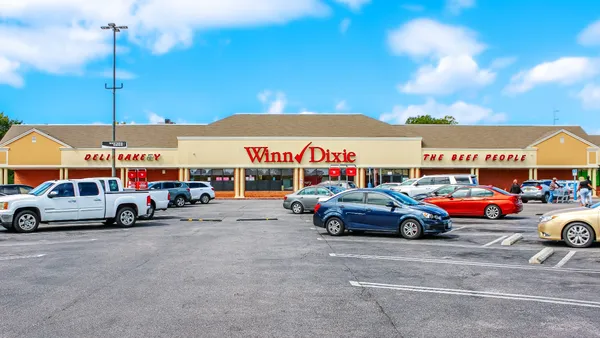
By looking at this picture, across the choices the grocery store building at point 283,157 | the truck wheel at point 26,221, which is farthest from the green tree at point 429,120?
the truck wheel at point 26,221

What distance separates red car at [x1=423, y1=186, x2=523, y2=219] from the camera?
944 inches

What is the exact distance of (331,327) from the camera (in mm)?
6914

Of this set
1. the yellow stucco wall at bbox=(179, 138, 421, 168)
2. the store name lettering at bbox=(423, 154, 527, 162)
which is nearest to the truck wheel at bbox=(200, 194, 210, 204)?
the yellow stucco wall at bbox=(179, 138, 421, 168)

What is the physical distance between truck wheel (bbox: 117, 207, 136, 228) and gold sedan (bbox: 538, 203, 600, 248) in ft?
46.9

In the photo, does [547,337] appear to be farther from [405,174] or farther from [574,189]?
[405,174]

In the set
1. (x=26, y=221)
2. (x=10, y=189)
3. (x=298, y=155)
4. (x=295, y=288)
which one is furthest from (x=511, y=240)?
(x=298, y=155)

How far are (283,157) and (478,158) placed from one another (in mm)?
19033

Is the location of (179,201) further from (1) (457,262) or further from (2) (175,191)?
(1) (457,262)

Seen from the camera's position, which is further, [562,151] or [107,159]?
[562,151]

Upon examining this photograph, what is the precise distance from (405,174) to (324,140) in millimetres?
8570

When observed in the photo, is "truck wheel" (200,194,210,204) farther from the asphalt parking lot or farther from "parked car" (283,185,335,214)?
the asphalt parking lot

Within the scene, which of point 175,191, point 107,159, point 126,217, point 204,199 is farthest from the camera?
point 107,159

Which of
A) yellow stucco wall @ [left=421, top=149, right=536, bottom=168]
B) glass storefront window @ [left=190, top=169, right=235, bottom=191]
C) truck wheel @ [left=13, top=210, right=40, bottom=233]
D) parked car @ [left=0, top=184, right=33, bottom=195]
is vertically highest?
yellow stucco wall @ [left=421, top=149, right=536, bottom=168]

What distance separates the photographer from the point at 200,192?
39406 mm
